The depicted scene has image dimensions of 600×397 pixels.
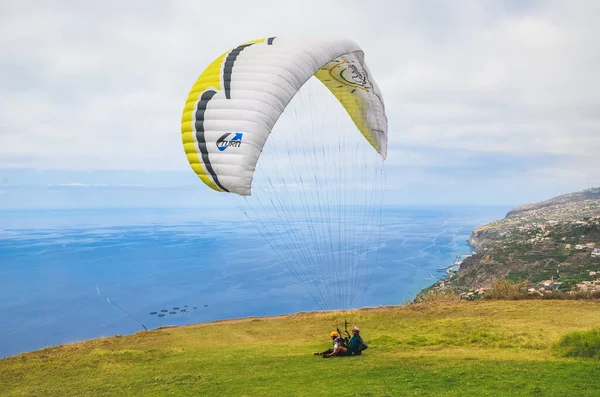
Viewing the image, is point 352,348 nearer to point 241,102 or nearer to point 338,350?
point 338,350

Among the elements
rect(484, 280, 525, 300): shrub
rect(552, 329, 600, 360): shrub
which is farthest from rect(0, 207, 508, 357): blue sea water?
rect(552, 329, 600, 360): shrub

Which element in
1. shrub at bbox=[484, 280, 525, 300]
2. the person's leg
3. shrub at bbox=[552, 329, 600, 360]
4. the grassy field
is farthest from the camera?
shrub at bbox=[484, 280, 525, 300]

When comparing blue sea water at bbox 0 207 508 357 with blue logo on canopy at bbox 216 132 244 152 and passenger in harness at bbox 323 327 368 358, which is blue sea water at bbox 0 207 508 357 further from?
blue logo on canopy at bbox 216 132 244 152

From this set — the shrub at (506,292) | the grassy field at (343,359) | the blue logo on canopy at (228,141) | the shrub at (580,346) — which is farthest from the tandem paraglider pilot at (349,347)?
the shrub at (506,292)

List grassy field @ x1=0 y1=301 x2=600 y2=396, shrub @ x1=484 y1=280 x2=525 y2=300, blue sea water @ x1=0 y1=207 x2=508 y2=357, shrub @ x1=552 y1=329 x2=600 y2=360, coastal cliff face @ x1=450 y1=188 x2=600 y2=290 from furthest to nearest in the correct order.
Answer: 1. blue sea water @ x1=0 y1=207 x2=508 y2=357
2. coastal cliff face @ x1=450 y1=188 x2=600 y2=290
3. shrub @ x1=484 y1=280 x2=525 y2=300
4. shrub @ x1=552 y1=329 x2=600 y2=360
5. grassy field @ x1=0 y1=301 x2=600 y2=396

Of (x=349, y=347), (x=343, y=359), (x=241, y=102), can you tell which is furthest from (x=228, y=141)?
(x=349, y=347)
